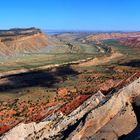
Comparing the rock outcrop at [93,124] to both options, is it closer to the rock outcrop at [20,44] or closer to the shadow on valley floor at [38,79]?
Answer: the shadow on valley floor at [38,79]

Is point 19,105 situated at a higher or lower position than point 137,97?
lower

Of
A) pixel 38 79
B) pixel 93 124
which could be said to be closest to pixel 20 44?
pixel 38 79

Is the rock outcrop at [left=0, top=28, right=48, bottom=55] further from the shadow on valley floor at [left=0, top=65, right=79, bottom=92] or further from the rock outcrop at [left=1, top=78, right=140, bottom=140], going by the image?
the rock outcrop at [left=1, top=78, right=140, bottom=140]

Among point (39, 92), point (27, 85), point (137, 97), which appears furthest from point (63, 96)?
point (137, 97)

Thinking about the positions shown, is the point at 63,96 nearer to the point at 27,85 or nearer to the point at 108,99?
the point at 27,85

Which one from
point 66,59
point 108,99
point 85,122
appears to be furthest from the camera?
point 66,59

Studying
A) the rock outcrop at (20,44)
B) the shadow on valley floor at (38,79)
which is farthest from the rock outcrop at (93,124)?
the rock outcrop at (20,44)

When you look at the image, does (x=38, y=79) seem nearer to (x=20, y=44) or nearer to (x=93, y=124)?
(x=93, y=124)
